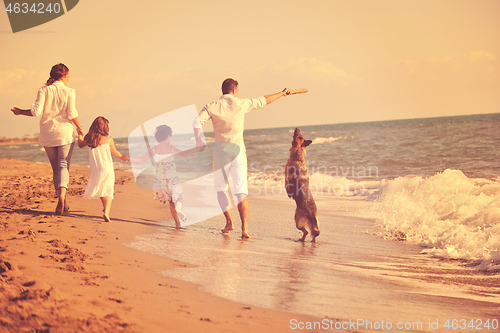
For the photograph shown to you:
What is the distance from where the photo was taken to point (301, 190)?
601cm

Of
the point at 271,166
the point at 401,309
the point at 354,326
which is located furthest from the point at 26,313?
the point at 271,166

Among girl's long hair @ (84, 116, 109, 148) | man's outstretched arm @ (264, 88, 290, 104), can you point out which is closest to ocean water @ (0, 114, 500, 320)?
girl's long hair @ (84, 116, 109, 148)

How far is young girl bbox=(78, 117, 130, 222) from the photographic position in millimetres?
5930

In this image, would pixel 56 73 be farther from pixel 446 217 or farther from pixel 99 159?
pixel 446 217

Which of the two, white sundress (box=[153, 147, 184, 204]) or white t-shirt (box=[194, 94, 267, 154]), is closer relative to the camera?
white t-shirt (box=[194, 94, 267, 154])

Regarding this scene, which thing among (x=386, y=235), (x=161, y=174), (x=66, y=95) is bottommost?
(x=386, y=235)

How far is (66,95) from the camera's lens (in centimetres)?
582

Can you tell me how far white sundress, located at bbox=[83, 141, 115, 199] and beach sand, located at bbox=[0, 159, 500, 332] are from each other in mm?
482

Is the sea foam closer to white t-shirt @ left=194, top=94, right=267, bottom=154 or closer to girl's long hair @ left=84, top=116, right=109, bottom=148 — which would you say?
white t-shirt @ left=194, top=94, right=267, bottom=154

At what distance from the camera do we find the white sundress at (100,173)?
5934 mm

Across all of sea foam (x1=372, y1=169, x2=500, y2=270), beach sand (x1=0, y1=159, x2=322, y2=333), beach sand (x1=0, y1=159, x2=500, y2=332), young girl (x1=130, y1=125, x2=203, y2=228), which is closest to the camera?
beach sand (x1=0, y1=159, x2=322, y2=333)

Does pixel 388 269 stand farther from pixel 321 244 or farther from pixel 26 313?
pixel 26 313

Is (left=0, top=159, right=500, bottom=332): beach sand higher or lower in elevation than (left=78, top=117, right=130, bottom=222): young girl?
lower

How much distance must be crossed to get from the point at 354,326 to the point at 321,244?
9.61 feet
